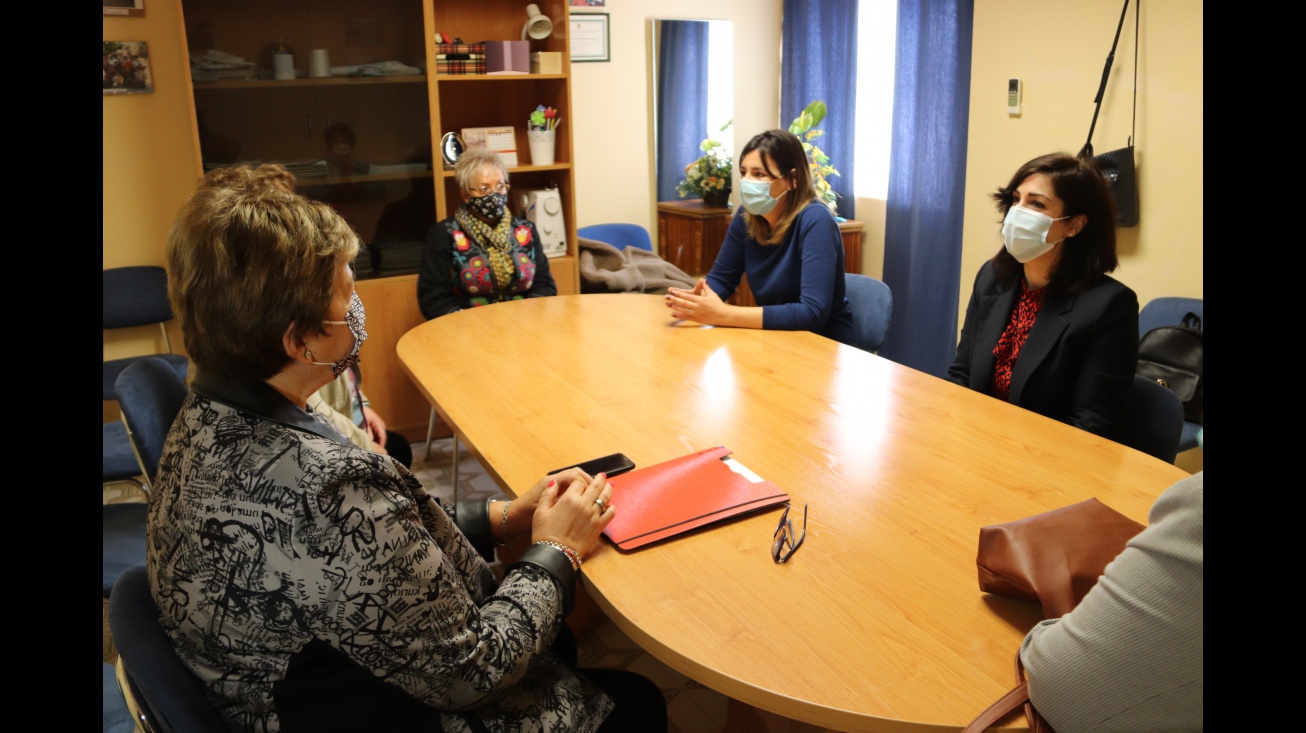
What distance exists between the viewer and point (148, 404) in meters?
1.95

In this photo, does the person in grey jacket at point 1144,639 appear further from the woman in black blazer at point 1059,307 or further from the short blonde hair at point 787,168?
the short blonde hair at point 787,168

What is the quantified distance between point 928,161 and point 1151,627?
146 inches

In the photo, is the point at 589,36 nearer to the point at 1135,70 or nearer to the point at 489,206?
the point at 489,206

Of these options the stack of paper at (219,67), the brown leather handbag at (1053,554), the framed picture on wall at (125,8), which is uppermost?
the framed picture on wall at (125,8)

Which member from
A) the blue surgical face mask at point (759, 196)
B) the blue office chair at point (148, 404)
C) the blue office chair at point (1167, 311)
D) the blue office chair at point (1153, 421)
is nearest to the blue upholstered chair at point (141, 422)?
the blue office chair at point (148, 404)

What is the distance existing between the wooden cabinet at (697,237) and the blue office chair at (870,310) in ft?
5.52

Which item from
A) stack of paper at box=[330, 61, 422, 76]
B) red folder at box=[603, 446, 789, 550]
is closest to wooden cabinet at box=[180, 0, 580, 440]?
stack of paper at box=[330, 61, 422, 76]

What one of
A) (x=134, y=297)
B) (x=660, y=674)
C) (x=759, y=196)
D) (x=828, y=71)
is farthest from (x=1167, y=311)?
(x=134, y=297)

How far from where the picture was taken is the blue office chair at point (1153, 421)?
1893 mm

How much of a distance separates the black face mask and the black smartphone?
191cm

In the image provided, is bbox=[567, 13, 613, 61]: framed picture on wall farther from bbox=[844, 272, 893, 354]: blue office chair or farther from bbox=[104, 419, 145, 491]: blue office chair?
bbox=[104, 419, 145, 491]: blue office chair

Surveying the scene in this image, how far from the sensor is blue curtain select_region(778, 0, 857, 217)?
15.0 ft
